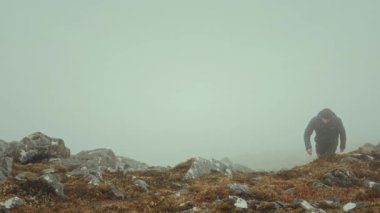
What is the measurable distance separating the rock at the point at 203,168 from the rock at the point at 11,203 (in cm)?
1081

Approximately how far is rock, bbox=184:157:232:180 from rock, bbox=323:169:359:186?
7599mm

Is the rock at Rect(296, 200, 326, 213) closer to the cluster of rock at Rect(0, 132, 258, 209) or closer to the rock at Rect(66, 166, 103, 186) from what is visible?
the cluster of rock at Rect(0, 132, 258, 209)

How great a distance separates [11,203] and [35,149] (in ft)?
41.1

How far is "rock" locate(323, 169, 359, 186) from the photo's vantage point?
23.4 meters

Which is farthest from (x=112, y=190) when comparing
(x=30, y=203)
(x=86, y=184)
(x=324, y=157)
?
(x=324, y=157)

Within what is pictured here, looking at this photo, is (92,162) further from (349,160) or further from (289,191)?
(349,160)

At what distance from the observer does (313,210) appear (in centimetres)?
1650

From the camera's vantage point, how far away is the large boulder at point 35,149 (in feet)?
94.9

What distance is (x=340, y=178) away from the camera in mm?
23844

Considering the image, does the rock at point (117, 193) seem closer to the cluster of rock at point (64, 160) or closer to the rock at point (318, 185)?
the cluster of rock at point (64, 160)

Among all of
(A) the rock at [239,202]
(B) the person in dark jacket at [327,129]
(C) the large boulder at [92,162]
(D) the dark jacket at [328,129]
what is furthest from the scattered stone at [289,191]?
A: (D) the dark jacket at [328,129]

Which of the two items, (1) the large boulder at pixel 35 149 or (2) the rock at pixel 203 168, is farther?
(1) the large boulder at pixel 35 149

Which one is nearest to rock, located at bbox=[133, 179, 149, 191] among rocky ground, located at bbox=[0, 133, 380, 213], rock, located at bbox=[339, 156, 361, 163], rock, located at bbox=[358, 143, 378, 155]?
rocky ground, located at bbox=[0, 133, 380, 213]

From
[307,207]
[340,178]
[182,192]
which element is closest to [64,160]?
[182,192]
